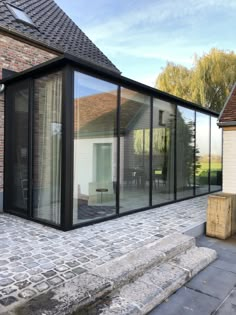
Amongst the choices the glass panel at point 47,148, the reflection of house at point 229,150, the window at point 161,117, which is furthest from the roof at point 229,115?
the glass panel at point 47,148

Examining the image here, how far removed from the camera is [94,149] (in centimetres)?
529

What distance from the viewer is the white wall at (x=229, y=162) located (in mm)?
6523

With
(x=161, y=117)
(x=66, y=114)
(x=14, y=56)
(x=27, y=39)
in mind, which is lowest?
(x=66, y=114)

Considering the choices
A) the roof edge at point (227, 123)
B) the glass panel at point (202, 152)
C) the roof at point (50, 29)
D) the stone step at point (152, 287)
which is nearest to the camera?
the stone step at point (152, 287)

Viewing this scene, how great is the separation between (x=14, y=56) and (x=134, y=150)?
3217 mm

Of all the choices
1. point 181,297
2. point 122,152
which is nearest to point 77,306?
point 181,297

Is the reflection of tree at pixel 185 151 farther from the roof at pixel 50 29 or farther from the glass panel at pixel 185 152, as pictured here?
the roof at pixel 50 29

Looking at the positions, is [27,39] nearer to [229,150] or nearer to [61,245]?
[61,245]

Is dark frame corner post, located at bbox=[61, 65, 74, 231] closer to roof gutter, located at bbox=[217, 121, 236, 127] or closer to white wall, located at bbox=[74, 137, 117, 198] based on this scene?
white wall, located at bbox=[74, 137, 117, 198]

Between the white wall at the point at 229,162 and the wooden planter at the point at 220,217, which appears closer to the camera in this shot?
the wooden planter at the point at 220,217

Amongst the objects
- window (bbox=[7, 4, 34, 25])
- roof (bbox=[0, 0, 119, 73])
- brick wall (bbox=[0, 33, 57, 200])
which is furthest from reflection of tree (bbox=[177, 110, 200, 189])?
window (bbox=[7, 4, 34, 25])

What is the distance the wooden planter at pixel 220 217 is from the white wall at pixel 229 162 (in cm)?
163

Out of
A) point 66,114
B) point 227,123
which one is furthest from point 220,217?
point 66,114

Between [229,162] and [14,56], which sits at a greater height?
[14,56]
